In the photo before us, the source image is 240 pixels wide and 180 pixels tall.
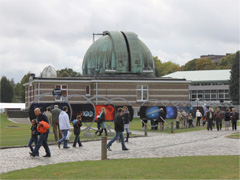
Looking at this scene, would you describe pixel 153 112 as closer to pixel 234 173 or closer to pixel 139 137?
pixel 139 137

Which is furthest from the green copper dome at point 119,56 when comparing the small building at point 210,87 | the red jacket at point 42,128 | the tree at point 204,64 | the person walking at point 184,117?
the tree at point 204,64

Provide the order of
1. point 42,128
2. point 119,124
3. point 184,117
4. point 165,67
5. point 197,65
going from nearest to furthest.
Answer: point 42,128
point 119,124
point 184,117
point 197,65
point 165,67

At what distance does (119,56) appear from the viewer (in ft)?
192

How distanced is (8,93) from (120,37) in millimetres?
45503

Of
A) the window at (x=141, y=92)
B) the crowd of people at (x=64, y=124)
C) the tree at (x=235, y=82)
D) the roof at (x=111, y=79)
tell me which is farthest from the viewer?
the tree at (x=235, y=82)

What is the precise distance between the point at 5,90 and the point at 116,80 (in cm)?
4735

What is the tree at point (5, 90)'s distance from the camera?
9612 cm

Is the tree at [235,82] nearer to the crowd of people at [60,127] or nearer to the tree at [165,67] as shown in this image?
the tree at [165,67]

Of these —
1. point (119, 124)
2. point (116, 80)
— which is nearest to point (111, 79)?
point (116, 80)

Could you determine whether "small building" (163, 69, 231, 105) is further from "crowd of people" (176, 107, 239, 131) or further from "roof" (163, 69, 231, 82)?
"crowd of people" (176, 107, 239, 131)

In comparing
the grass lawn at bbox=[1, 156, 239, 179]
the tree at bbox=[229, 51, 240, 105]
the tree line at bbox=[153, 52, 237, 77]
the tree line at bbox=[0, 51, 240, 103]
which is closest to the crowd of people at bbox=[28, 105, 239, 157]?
the grass lawn at bbox=[1, 156, 239, 179]

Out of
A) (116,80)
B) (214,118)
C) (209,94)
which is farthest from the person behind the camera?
(209,94)

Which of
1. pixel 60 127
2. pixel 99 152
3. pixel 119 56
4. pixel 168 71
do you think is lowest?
pixel 99 152

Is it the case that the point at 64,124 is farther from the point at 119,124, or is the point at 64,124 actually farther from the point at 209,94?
the point at 209,94
